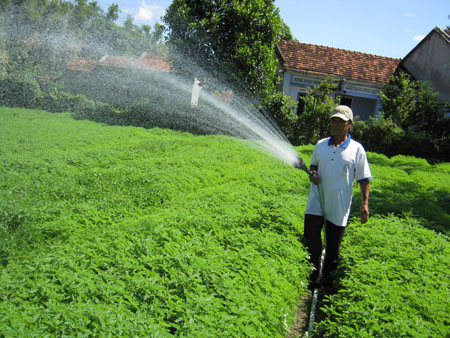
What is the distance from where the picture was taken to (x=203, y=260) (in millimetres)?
3764

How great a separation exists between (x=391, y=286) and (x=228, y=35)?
16525mm

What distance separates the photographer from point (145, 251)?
394 cm

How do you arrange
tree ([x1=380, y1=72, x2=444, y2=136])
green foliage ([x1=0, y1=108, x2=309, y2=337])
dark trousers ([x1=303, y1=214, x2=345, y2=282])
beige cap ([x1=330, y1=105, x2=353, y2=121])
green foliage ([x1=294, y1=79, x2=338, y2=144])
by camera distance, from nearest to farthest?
1. green foliage ([x1=0, y1=108, x2=309, y2=337])
2. beige cap ([x1=330, y1=105, x2=353, y2=121])
3. dark trousers ([x1=303, y1=214, x2=345, y2=282])
4. green foliage ([x1=294, y1=79, x2=338, y2=144])
5. tree ([x1=380, y1=72, x2=444, y2=136])

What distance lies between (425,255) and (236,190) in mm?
3478

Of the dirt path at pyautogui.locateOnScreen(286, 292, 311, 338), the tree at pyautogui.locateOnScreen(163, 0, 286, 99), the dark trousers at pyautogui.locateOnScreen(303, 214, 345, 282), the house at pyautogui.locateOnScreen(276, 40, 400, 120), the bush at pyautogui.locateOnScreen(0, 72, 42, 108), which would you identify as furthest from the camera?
the bush at pyautogui.locateOnScreen(0, 72, 42, 108)

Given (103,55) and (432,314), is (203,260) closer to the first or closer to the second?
(432,314)

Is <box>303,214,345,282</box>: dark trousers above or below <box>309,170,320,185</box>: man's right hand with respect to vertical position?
below

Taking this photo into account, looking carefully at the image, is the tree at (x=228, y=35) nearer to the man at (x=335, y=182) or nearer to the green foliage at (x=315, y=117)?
the green foliage at (x=315, y=117)

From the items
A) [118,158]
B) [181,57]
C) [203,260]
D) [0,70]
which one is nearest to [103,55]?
[0,70]

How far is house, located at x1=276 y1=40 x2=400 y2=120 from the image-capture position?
2314 centimetres

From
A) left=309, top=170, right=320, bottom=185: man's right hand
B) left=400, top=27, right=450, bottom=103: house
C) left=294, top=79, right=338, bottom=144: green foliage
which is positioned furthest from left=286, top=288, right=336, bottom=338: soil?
left=400, top=27, right=450, bottom=103: house

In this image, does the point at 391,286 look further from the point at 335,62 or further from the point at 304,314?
the point at 335,62

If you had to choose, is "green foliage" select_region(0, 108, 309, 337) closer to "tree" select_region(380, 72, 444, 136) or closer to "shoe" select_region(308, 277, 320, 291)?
"shoe" select_region(308, 277, 320, 291)

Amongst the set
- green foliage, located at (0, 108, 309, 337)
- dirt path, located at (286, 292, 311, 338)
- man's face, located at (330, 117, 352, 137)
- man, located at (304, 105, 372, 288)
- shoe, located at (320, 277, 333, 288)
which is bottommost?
dirt path, located at (286, 292, 311, 338)
